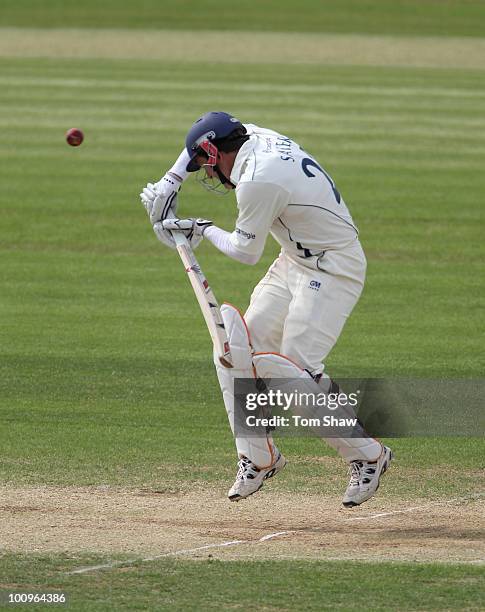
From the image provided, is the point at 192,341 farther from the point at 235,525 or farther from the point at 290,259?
the point at 235,525

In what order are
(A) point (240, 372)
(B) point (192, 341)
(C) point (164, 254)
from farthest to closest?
(C) point (164, 254) < (B) point (192, 341) < (A) point (240, 372)

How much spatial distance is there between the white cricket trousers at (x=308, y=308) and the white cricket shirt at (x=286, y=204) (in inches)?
2.8

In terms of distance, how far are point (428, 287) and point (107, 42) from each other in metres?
22.4

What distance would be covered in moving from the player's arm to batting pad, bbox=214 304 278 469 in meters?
0.35

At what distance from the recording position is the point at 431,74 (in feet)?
97.8

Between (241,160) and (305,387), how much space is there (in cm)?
134

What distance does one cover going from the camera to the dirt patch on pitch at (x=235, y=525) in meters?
6.80

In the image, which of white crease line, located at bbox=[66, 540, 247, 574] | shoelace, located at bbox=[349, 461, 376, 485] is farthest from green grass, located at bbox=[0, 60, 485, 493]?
white crease line, located at bbox=[66, 540, 247, 574]

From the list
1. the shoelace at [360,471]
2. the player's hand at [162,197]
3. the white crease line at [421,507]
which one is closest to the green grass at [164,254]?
the white crease line at [421,507]

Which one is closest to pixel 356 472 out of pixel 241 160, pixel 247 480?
pixel 247 480

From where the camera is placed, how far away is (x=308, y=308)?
7473mm

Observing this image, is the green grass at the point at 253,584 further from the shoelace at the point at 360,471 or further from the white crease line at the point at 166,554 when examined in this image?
the shoelace at the point at 360,471

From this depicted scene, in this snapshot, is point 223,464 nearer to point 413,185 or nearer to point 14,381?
point 14,381

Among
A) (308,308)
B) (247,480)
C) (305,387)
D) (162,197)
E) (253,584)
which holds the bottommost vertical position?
(247,480)
